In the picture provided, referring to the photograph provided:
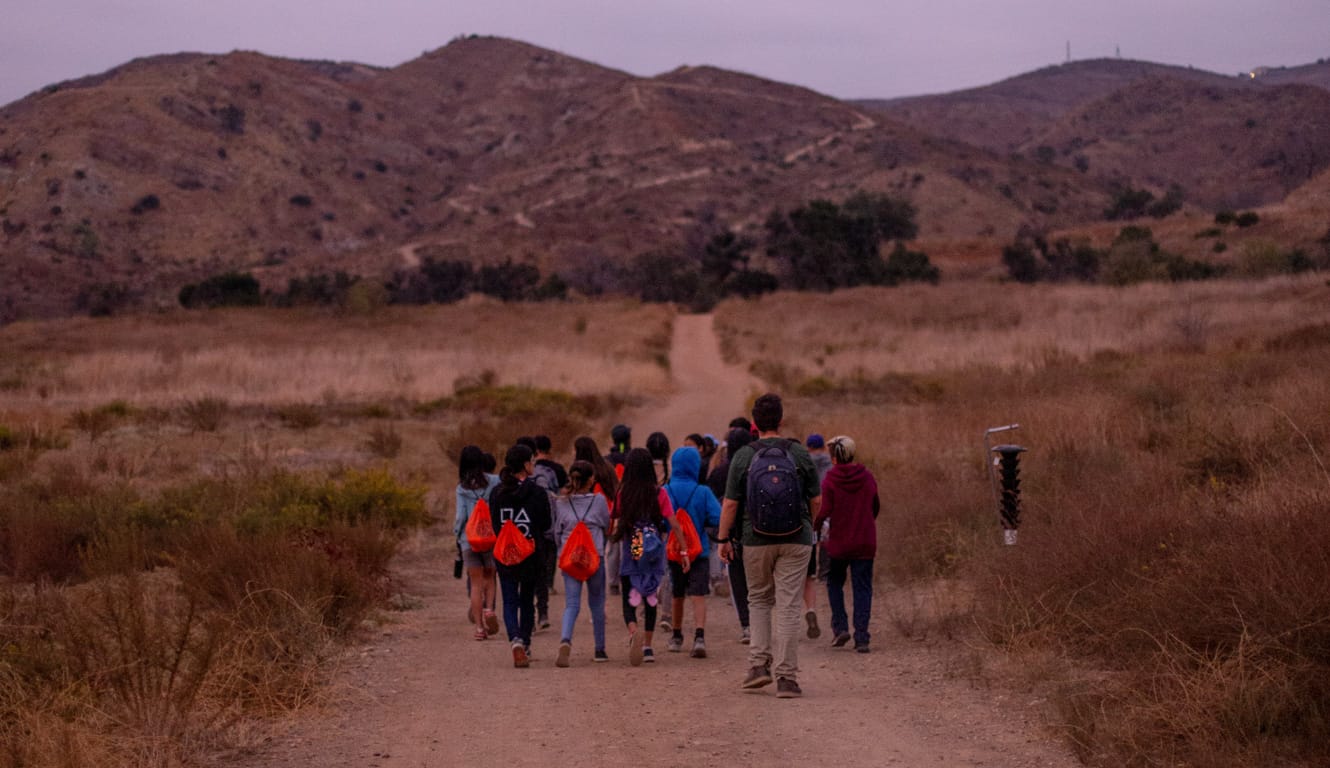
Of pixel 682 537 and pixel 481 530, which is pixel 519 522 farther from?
pixel 682 537

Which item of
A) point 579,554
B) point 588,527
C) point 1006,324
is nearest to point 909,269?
point 1006,324

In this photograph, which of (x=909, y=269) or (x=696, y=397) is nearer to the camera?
(x=696, y=397)

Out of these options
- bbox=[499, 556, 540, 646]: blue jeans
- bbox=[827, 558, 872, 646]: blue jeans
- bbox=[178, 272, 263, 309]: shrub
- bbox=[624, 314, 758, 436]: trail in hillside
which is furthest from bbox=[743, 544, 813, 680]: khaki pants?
bbox=[178, 272, 263, 309]: shrub

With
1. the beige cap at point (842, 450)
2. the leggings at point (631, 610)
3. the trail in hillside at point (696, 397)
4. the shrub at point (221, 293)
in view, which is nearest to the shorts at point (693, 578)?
the leggings at point (631, 610)

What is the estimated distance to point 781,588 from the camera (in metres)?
8.27

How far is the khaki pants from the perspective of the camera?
8.23 m

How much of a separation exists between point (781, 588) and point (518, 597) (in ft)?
7.63

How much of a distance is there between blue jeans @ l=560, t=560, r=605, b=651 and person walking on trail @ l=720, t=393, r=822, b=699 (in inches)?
60.1

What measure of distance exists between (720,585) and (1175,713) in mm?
7532

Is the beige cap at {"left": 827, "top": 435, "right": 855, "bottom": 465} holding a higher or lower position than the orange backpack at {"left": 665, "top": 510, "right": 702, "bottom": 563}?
higher

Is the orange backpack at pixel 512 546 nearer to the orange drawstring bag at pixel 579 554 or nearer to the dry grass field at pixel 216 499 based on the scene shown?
the orange drawstring bag at pixel 579 554

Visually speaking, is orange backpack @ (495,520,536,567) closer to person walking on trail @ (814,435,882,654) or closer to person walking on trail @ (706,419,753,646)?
person walking on trail @ (706,419,753,646)

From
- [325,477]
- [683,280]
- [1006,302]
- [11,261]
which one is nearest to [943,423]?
[325,477]

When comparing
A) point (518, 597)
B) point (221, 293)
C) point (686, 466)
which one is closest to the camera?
point (518, 597)
